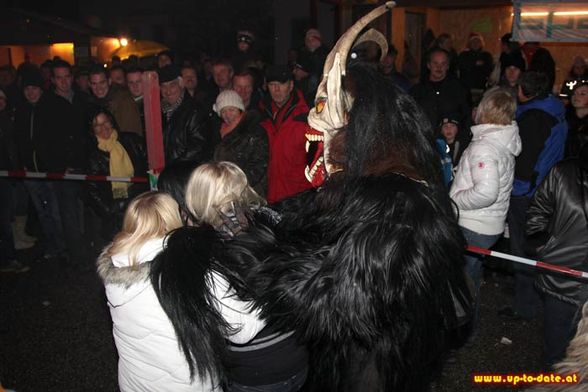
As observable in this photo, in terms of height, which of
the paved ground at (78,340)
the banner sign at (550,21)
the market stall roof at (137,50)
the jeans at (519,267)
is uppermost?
the market stall roof at (137,50)

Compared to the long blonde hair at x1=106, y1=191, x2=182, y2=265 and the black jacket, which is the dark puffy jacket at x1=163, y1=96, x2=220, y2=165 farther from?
the long blonde hair at x1=106, y1=191, x2=182, y2=265

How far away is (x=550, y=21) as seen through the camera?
7680mm

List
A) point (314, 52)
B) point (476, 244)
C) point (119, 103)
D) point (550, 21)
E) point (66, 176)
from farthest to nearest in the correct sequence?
point (314, 52)
point (550, 21)
point (119, 103)
point (66, 176)
point (476, 244)

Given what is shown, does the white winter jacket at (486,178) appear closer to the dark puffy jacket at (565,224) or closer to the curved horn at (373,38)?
the dark puffy jacket at (565,224)

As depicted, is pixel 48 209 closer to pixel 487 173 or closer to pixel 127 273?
pixel 127 273

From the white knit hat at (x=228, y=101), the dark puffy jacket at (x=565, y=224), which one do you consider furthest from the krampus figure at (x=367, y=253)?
the white knit hat at (x=228, y=101)

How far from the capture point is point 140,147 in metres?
5.96

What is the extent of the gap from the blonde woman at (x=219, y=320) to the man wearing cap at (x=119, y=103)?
4668 millimetres

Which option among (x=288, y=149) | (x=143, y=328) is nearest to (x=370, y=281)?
(x=143, y=328)

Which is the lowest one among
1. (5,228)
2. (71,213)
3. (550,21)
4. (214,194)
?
(5,228)

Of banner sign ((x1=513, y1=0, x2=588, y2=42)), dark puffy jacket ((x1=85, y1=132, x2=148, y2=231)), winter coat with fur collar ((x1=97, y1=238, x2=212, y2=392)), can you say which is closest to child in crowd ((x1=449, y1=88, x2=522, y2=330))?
winter coat with fur collar ((x1=97, y1=238, x2=212, y2=392))

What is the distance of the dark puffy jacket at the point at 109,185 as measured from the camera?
563 cm

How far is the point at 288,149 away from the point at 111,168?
217 centimetres

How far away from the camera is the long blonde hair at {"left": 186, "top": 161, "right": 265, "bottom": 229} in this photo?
2611mm
